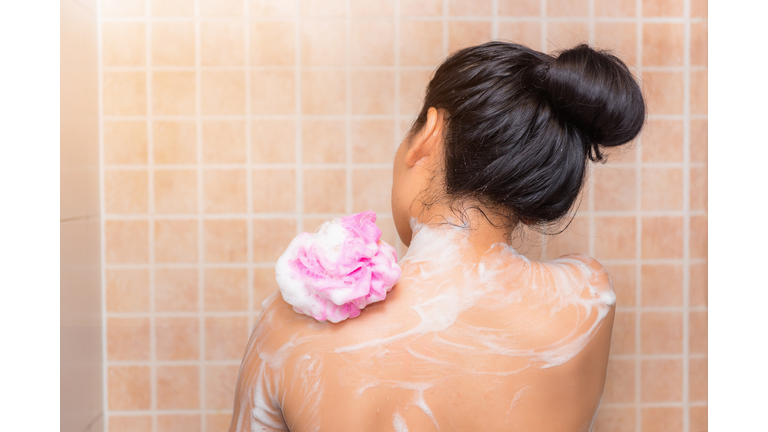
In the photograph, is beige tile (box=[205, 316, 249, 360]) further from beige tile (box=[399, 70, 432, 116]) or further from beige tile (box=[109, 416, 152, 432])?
beige tile (box=[399, 70, 432, 116])

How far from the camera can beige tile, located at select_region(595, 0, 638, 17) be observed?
1135mm

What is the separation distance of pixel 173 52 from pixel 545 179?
0.88m

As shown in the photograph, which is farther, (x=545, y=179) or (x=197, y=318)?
(x=197, y=318)

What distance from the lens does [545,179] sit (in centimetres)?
65

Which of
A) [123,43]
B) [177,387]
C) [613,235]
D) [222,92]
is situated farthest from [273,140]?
[613,235]

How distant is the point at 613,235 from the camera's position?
1.17 m

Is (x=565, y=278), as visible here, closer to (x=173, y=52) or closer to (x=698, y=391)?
(x=698, y=391)

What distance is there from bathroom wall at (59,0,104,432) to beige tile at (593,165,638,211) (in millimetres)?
1141

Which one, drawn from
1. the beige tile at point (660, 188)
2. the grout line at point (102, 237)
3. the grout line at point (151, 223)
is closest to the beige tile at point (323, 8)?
the grout line at point (151, 223)

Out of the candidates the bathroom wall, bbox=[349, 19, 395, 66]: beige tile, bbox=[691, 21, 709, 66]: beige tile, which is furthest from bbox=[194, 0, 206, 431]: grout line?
bbox=[691, 21, 709, 66]: beige tile

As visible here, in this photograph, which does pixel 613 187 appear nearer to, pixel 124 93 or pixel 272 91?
pixel 272 91

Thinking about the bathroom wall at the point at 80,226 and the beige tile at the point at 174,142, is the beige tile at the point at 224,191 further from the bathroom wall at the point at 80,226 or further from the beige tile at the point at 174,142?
the bathroom wall at the point at 80,226
